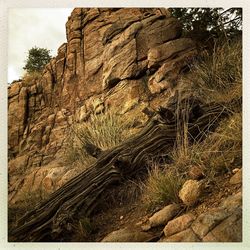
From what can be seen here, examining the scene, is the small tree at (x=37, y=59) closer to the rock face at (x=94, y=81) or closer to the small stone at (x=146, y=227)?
the rock face at (x=94, y=81)

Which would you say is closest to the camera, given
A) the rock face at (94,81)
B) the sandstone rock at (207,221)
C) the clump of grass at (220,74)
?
the sandstone rock at (207,221)

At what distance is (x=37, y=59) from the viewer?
3.58 metres

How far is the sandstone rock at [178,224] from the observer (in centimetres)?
302

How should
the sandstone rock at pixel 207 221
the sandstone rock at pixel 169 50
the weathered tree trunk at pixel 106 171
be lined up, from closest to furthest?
the sandstone rock at pixel 207 221
the weathered tree trunk at pixel 106 171
the sandstone rock at pixel 169 50

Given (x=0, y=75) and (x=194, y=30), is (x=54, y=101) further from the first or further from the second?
(x=194, y=30)

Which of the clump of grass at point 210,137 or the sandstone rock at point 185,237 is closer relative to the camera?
the sandstone rock at point 185,237

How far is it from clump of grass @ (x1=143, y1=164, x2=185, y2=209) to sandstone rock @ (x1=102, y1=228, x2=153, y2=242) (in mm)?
217

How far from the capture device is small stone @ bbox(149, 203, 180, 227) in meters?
3.10

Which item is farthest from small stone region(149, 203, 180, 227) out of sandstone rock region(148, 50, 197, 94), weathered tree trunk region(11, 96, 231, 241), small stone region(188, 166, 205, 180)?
sandstone rock region(148, 50, 197, 94)

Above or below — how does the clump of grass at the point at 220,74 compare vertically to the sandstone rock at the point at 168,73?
below

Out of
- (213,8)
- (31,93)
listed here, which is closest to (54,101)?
(31,93)

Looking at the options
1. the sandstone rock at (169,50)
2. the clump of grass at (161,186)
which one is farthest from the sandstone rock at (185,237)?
the sandstone rock at (169,50)

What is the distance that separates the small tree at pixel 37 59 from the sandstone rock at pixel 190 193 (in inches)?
64.5

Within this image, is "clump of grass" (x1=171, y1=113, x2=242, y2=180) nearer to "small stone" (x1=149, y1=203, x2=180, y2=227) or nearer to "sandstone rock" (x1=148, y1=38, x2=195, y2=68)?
"small stone" (x1=149, y1=203, x2=180, y2=227)
